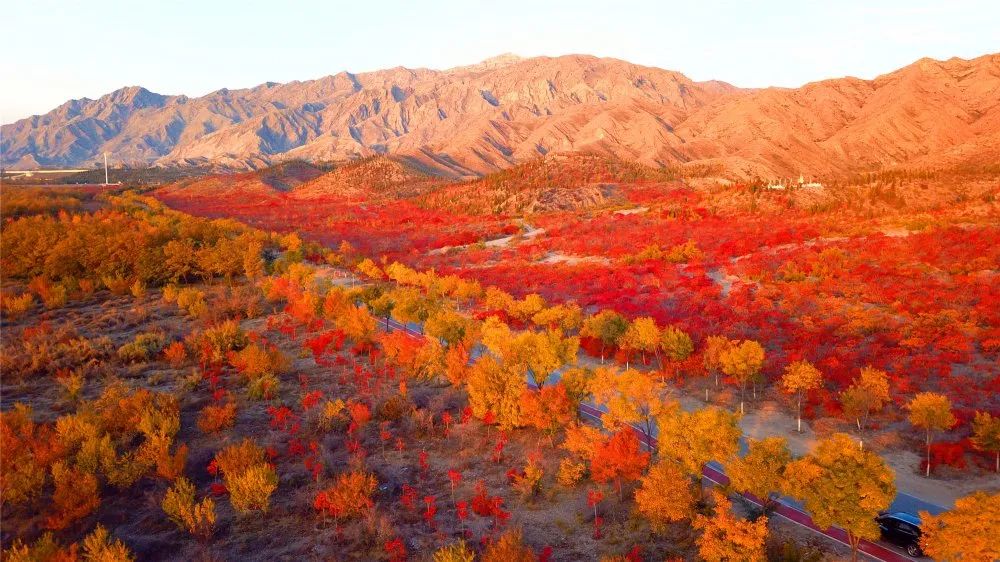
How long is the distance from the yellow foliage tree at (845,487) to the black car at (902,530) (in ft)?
3.08

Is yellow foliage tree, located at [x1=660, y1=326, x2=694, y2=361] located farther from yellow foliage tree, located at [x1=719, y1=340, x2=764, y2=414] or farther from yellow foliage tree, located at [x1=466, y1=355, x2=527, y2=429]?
yellow foliage tree, located at [x1=466, y1=355, x2=527, y2=429]

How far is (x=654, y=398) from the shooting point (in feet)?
66.6

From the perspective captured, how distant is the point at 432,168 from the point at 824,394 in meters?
178

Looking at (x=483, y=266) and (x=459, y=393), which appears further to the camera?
(x=483, y=266)

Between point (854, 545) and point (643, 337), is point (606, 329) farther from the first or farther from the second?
point (854, 545)

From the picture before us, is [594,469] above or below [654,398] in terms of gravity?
below

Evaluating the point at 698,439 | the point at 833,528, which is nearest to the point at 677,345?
the point at 698,439

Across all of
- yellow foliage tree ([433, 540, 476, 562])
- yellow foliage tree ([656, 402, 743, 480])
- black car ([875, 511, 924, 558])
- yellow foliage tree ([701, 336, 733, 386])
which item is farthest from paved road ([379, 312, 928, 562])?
yellow foliage tree ([433, 540, 476, 562])

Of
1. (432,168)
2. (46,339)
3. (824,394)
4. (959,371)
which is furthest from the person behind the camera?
(432,168)

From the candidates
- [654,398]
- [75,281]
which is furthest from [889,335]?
A: [75,281]

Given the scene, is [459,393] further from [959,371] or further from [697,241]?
[697,241]

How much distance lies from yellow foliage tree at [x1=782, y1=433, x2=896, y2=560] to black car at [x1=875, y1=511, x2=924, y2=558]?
0.94 meters

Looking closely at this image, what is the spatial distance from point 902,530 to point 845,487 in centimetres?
283

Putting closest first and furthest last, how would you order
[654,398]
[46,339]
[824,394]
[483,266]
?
[654,398], [824,394], [46,339], [483,266]
